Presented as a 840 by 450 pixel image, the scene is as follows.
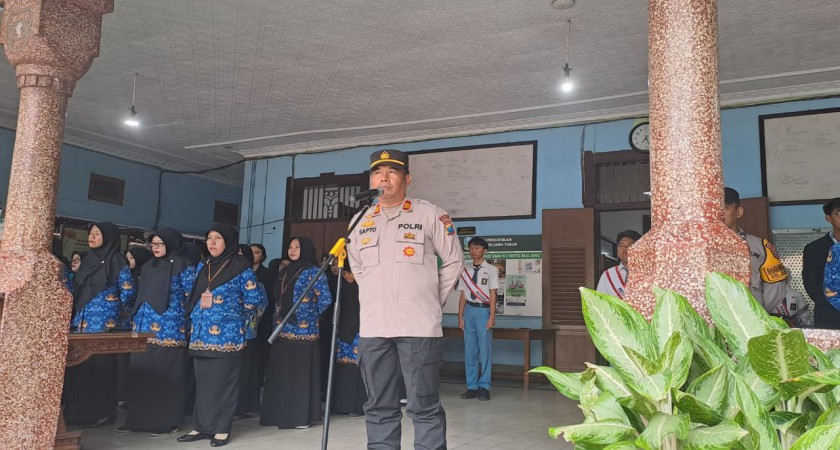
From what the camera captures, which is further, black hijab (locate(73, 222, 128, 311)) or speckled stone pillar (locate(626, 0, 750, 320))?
black hijab (locate(73, 222, 128, 311))

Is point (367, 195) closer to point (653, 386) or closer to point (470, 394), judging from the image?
point (653, 386)

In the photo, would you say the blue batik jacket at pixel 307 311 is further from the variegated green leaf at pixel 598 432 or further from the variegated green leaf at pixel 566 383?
the variegated green leaf at pixel 598 432

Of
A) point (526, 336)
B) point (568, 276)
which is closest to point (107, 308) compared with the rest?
point (526, 336)

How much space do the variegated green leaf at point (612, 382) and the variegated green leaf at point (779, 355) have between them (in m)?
0.18

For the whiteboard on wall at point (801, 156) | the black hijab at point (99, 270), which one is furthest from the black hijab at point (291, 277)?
the whiteboard on wall at point (801, 156)

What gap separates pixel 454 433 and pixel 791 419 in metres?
3.69

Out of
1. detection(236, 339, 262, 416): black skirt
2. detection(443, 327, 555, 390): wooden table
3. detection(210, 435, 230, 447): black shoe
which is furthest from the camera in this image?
detection(443, 327, 555, 390): wooden table

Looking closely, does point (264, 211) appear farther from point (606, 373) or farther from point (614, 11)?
point (606, 373)

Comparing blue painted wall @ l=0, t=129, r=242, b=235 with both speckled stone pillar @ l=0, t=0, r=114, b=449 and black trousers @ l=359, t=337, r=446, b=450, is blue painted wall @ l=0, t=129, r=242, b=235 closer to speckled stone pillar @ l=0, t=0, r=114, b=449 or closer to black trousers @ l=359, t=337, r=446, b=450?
speckled stone pillar @ l=0, t=0, r=114, b=449

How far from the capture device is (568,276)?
23.3 ft

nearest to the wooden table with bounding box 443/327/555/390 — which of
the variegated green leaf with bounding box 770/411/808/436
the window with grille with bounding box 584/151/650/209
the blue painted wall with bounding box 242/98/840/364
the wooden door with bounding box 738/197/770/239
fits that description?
the blue painted wall with bounding box 242/98/840/364

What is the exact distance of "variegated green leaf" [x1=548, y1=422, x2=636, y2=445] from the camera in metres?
0.90

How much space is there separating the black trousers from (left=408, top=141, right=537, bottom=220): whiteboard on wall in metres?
4.96

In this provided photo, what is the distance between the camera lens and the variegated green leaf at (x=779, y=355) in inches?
34.4
